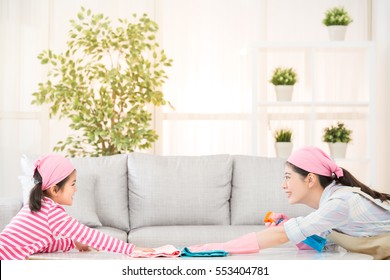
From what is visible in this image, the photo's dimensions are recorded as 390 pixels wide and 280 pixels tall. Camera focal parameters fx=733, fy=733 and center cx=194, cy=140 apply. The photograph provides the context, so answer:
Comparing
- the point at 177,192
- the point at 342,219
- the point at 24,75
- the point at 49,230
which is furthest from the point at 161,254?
the point at 24,75

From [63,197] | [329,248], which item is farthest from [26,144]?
[329,248]

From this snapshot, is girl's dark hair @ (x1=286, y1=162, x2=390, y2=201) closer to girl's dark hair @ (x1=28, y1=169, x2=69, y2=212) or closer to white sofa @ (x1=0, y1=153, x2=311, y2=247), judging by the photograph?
girl's dark hair @ (x1=28, y1=169, x2=69, y2=212)

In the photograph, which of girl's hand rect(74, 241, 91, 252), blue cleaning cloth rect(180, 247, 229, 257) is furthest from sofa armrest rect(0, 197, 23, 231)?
blue cleaning cloth rect(180, 247, 229, 257)

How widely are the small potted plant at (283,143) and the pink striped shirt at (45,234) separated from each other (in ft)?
10.8

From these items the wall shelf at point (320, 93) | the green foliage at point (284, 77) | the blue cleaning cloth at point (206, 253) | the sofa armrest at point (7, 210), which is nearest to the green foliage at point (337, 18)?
the wall shelf at point (320, 93)

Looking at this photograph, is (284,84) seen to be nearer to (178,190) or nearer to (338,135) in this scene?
(338,135)

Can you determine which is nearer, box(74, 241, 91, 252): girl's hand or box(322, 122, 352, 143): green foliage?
box(74, 241, 91, 252): girl's hand

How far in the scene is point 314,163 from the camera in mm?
2730

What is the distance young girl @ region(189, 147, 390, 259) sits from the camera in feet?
8.00

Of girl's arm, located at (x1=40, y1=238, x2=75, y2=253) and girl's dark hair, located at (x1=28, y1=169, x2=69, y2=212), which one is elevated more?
girl's dark hair, located at (x1=28, y1=169, x2=69, y2=212)

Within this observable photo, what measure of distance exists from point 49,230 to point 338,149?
138 inches

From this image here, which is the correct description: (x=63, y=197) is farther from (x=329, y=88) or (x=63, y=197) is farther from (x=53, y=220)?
(x=329, y=88)

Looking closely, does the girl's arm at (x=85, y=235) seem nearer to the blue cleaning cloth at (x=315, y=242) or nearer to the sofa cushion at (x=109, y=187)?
the blue cleaning cloth at (x=315, y=242)

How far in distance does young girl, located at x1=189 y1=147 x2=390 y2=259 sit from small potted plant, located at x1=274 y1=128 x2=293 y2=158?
2937 millimetres
